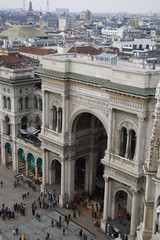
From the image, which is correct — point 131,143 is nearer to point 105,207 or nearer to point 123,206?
point 105,207

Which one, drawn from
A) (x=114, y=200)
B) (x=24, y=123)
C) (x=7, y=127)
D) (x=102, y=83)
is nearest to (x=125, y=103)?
(x=102, y=83)

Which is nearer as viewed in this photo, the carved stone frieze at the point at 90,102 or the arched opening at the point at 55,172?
the carved stone frieze at the point at 90,102

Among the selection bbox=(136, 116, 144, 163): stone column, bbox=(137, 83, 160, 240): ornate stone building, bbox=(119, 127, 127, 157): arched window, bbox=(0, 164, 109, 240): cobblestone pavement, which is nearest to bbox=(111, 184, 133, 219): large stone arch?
bbox=(0, 164, 109, 240): cobblestone pavement

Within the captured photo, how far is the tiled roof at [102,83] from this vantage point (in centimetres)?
4059

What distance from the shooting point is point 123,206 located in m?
52.7

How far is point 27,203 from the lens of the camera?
185 feet

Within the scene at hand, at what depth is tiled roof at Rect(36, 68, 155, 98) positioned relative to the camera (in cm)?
4059

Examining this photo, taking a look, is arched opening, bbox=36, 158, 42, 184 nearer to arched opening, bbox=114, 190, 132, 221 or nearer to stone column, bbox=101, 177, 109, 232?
arched opening, bbox=114, 190, 132, 221

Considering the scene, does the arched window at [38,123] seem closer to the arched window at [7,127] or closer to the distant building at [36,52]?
the arched window at [7,127]

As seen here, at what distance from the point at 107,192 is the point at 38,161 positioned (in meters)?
18.4

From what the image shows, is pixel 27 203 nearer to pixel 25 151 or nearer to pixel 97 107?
pixel 25 151

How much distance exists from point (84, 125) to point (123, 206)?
12719mm

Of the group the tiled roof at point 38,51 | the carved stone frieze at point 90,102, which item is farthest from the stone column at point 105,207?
the tiled roof at point 38,51

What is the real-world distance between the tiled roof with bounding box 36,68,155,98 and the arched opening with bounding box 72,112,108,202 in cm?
552
